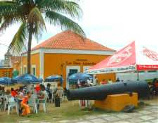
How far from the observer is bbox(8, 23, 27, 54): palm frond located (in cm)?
2030

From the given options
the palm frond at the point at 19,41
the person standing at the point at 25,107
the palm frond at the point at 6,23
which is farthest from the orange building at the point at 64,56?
the person standing at the point at 25,107

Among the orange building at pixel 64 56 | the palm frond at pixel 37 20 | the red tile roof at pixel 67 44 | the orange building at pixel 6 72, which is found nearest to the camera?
the palm frond at pixel 37 20

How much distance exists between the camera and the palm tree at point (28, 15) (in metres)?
20.4

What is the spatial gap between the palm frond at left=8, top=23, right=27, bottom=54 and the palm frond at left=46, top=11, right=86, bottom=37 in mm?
1645

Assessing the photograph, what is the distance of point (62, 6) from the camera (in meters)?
20.7

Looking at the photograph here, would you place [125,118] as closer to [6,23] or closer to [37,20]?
[37,20]

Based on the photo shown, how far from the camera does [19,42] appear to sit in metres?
20.7

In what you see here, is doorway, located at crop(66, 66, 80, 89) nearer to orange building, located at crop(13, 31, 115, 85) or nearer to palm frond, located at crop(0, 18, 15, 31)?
orange building, located at crop(13, 31, 115, 85)

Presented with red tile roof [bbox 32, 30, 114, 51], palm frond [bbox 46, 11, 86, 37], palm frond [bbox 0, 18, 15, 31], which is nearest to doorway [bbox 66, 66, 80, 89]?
red tile roof [bbox 32, 30, 114, 51]

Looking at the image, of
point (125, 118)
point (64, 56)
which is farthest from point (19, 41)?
point (64, 56)

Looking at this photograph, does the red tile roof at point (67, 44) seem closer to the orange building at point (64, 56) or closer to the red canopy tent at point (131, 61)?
the orange building at point (64, 56)

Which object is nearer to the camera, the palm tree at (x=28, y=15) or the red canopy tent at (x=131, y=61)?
the red canopy tent at (x=131, y=61)

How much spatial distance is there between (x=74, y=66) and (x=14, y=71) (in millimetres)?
9739

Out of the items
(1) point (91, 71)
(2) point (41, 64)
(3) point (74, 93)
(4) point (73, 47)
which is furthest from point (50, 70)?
(3) point (74, 93)
